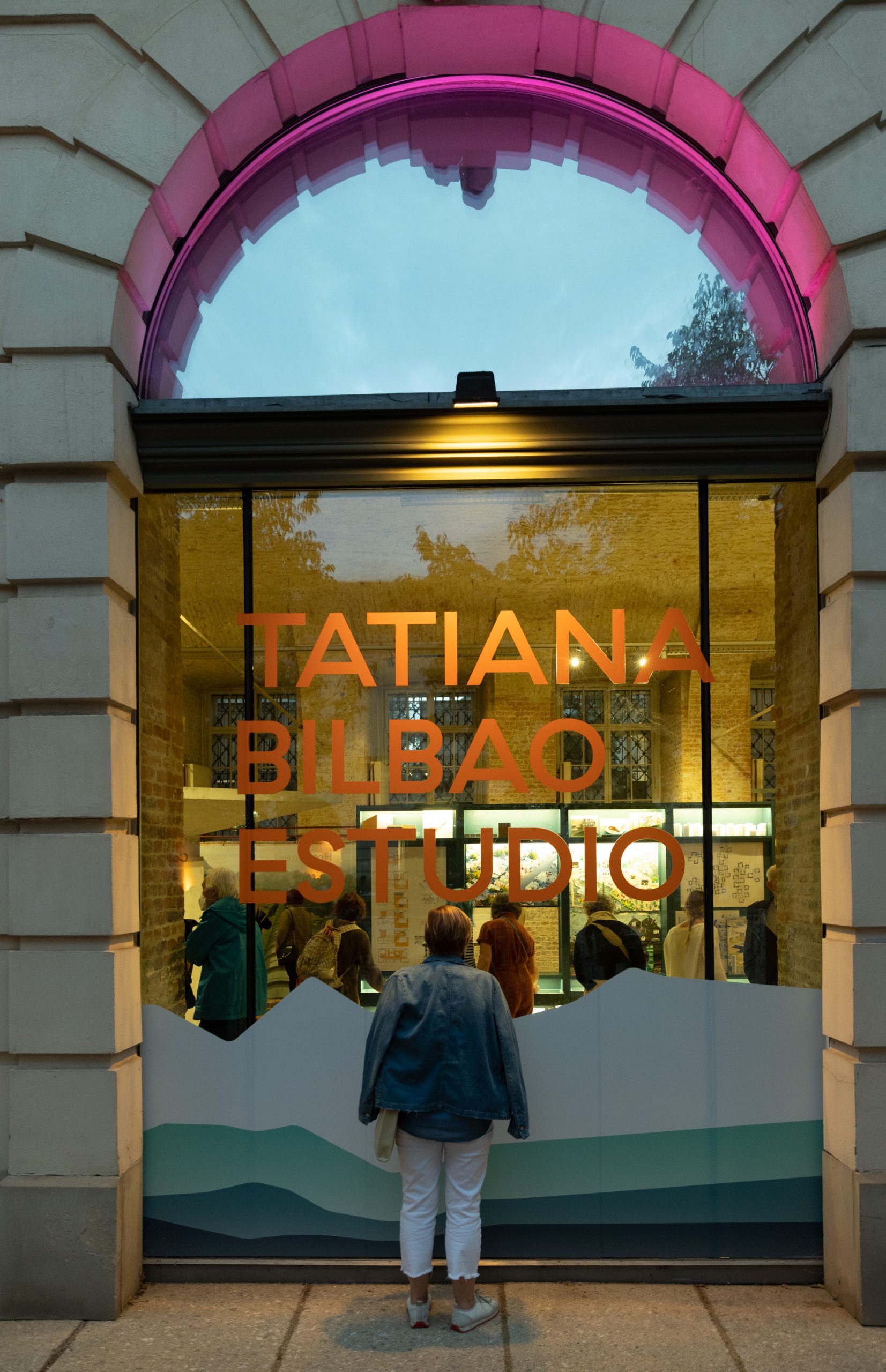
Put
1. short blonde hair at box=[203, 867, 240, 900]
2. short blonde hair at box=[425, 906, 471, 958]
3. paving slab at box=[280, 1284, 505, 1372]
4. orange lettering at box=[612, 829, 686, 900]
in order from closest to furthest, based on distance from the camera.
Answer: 1. paving slab at box=[280, 1284, 505, 1372]
2. short blonde hair at box=[425, 906, 471, 958]
3. orange lettering at box=[612, 829, 686, 900]
4. short blonde hair at box=[203, 867, 240, 900]

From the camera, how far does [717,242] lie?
5.60 m

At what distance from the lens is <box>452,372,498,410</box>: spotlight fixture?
5.17 metres

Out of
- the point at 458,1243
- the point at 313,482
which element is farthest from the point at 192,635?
the point at 458,1243

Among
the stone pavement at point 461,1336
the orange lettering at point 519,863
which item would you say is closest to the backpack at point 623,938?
the orange lettering at point 519,863

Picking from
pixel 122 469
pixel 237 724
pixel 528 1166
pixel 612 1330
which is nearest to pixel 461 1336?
pixel 612 1330

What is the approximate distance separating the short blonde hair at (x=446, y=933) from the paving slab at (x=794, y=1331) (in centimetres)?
216

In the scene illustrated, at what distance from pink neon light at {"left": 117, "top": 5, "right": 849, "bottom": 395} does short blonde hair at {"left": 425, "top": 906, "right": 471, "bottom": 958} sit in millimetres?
3496

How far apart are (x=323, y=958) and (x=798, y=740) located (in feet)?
9.62

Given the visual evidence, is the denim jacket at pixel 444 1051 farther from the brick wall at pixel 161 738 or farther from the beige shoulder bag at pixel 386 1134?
the brick wall at pixel 161 738

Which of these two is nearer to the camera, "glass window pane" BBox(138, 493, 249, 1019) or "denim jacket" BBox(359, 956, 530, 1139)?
"denim jacket" BBox(359, 956, 530, 1139)

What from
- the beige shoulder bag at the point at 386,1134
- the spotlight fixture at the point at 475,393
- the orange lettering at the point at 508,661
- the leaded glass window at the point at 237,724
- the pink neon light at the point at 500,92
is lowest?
the beige shoulder bag at the point at 386,1134

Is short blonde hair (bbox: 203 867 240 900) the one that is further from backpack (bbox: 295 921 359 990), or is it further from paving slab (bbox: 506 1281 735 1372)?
paving slab (bbox: 506 1281 735 1372)

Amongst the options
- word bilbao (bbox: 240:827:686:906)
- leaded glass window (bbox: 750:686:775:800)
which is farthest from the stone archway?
word bilbao (bbox: 240:827:686:906)

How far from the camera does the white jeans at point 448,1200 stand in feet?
14.5
